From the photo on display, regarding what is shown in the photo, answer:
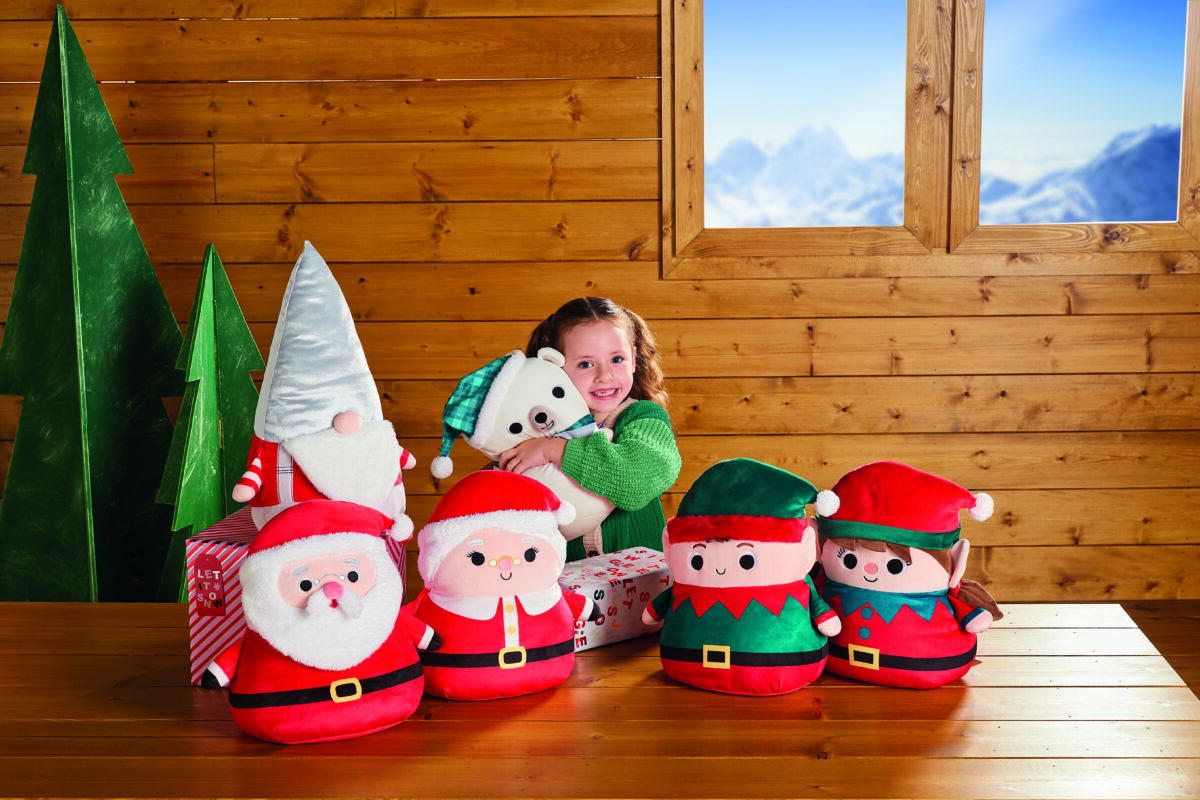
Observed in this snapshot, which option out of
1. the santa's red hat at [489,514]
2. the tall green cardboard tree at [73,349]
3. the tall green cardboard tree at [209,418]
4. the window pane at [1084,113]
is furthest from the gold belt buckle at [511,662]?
the window pane at [1084,113]

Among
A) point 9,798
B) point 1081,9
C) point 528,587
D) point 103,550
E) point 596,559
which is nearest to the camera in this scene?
point 9,798

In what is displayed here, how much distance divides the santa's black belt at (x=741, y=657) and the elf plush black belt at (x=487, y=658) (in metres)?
0.17

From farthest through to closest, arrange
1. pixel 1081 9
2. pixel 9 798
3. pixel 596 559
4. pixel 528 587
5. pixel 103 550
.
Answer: pixel 1081 9
pixel 103 550
pixel 596 559
pixel 528 587
pixel 9 798

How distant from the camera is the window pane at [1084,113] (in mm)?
2303

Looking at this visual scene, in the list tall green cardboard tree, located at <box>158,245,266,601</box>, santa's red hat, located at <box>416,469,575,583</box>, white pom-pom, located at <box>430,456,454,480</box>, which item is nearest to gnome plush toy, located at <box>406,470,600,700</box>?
santa's red hat, located at <box>416,469,575,583</box>

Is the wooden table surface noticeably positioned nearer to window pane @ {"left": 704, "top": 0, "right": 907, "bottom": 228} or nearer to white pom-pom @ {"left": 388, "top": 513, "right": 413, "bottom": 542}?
white pom-pom @ {"left": 388, "top": 513, "right": 413, "bottom": 542}

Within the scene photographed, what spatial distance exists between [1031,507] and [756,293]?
0.89 meters

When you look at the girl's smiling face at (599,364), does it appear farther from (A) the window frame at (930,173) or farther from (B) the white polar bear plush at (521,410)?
(A) the window frame at (930,173)

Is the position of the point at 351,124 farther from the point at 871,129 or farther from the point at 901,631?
the point at 901,631

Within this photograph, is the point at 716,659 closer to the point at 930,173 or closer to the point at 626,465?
the point at 626,465

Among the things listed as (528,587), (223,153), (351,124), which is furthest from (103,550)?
(528,587)

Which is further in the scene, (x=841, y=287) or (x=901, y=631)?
(x=841, y=287)

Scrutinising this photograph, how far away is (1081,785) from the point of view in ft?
2.95

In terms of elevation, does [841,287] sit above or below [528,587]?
above
